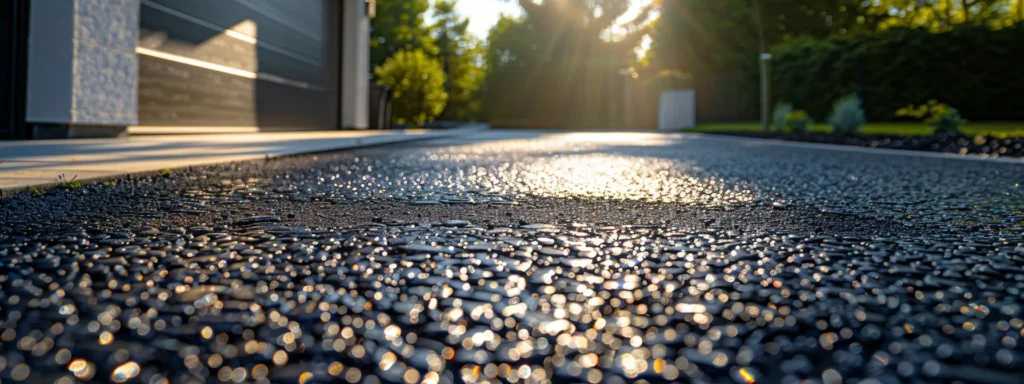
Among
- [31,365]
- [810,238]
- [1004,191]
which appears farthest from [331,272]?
[1004,191]

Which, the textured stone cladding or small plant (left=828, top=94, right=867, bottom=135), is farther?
small plant (left=828, top=94, right=867, bottom=135)

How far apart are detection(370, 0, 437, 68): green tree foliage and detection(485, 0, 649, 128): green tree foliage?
1022 centimetres

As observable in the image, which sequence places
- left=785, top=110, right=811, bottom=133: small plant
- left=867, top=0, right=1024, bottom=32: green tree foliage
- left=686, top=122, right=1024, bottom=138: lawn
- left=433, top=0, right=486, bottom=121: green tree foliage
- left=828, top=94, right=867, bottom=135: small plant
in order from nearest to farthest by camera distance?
1. left=686, top=122, right=1024, bottom=138: lawn
2. left=828, top=94, right=867, bottom=135: small plant
3. left=785, top=110, right=811, bottom=133: small plant
4. left=867, top=0, right=1024, bottom=32: green tree foliage
5. left=433, top=0, right=486, bottom=121: green tree foliage

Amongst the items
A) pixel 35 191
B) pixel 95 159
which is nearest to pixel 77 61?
pixel 95 159

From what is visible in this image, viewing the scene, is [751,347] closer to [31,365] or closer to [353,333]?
[353,333]

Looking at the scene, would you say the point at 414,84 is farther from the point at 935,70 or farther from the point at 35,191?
the point at 35,191

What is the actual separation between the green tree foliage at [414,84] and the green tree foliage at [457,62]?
18276mm

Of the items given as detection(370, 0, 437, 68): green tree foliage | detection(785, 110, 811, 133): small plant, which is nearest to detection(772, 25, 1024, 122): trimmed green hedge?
detection(785, 110, 811, 133): small plant

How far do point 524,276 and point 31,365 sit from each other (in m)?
1.22

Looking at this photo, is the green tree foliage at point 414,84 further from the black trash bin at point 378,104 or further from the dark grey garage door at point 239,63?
the dark grey garage door at point 239,63

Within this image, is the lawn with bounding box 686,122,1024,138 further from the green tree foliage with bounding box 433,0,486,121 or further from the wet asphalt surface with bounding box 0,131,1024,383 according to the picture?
the green tree foliage with bounding box 433,0,486,121

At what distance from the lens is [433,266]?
7.75ft

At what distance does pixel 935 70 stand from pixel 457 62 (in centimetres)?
3605

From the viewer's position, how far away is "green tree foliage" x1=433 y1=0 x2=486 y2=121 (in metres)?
49.2
